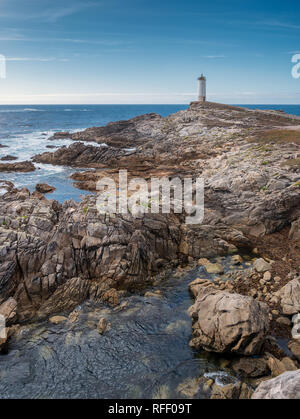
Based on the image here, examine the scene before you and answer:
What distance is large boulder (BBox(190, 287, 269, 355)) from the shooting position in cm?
1201

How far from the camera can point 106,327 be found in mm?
14320

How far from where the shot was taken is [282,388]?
782cm

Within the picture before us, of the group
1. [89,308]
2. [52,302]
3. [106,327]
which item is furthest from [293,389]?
[52,302]

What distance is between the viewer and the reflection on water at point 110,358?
37.4 ft

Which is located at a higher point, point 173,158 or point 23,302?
point 173,158

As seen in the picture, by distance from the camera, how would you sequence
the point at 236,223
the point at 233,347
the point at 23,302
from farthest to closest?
the point at 236,223, the point at 23,302, the point at 233,347

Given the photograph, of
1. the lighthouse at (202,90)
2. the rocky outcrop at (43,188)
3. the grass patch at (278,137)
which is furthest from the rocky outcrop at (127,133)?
the rocky outcrop at (43,188)

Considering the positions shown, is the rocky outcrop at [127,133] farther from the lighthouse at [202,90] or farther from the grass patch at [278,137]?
the grass patch at [278,137]

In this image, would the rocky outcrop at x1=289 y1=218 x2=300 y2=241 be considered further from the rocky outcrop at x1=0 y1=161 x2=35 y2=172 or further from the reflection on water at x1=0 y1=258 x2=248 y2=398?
the rocky outcrop at x1=0 y1=161 x2=35 y2=172

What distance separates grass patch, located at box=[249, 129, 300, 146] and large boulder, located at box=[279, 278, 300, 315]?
73.4 feet

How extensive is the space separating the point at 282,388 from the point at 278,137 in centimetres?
3691

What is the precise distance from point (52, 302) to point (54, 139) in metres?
67.8

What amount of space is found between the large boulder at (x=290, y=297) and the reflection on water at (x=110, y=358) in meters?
4.85
